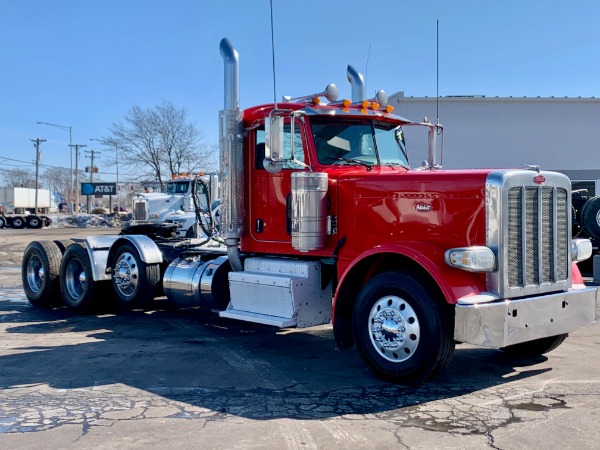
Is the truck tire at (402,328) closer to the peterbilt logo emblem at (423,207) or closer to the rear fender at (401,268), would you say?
the rear fender at (401,268)

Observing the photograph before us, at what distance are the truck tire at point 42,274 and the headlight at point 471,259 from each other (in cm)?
745

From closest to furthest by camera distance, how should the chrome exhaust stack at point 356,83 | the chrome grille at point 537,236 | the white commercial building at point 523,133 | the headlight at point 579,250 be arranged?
the chrome grille at point 537,236, the headlight at point 579,250, the chrome exhaust stack at point 356,83, the white commercial building at point 523,133

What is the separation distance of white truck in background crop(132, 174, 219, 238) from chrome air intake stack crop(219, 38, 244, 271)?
5.19 ft

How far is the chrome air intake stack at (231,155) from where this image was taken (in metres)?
7.90

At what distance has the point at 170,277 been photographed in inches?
359

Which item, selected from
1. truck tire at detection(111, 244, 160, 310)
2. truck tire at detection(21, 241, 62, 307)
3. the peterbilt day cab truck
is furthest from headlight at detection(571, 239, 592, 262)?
truck tire at detection(21, 241, 62, 307)

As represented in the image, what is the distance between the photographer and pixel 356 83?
31.2ft

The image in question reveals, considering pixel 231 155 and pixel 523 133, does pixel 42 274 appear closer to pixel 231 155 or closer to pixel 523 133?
pixel 231 155

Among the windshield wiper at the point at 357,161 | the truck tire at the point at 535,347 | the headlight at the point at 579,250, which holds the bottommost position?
the truck tire at the point at 535,347

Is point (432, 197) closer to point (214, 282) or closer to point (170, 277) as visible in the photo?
point (214, 282)

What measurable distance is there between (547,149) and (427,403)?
25383 mm

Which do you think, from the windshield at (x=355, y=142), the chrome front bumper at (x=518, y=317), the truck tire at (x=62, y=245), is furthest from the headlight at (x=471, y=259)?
the truck tire at (x=62, y=245)

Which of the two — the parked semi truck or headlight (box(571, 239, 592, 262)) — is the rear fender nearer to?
headlight (box(571, 239, 592, 262))

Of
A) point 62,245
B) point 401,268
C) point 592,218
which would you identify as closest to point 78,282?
point 62,245
